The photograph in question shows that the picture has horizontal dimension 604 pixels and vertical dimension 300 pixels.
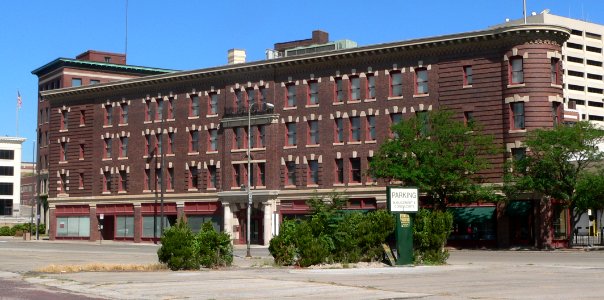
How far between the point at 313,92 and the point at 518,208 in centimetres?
2029

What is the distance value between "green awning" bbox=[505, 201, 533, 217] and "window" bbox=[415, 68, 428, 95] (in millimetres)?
10852

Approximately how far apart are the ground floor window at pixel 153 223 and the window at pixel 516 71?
35.7 m

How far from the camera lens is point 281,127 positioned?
7338 centimetres

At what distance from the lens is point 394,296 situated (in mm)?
21188

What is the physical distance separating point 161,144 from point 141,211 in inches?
274

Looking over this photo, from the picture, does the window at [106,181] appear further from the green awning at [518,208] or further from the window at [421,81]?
the green awning at [518,208]

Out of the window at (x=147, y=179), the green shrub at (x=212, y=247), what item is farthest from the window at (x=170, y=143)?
the green shrub at (x=212, y=247)

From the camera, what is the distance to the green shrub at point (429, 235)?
3550 cm

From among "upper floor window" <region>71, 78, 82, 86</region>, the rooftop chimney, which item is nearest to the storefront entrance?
the rooftop chimney

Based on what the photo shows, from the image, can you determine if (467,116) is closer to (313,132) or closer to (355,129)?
(355,129)

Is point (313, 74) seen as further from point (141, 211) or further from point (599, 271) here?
point (599, 271)

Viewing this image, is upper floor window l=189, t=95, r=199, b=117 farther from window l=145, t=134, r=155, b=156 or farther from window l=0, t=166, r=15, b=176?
window l=0, t=166, r=15, b=176

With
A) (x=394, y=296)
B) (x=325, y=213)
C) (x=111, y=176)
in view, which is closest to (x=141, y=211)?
(x=111, y=176)

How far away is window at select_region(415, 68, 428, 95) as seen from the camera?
6544cm
